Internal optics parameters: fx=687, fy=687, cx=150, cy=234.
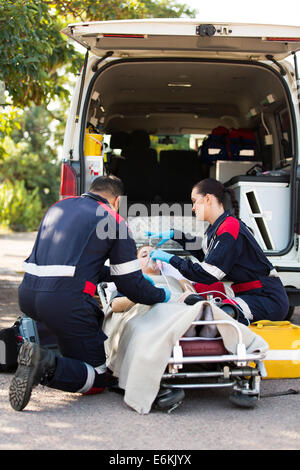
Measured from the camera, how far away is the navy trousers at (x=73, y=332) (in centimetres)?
360

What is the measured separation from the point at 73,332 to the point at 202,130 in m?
5.87

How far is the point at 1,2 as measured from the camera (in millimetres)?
6445

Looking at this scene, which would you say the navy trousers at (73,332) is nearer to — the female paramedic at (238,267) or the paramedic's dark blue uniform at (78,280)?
the paramedic's dark blue uniform at (78,280)

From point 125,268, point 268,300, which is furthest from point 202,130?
point 125,268

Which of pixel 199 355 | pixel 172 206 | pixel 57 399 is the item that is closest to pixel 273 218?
pixel 172 206

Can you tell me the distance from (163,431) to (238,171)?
4.18m

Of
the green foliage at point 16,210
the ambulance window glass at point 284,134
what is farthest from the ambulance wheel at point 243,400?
the green foliage at point 16,210

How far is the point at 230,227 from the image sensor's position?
14.5 feet

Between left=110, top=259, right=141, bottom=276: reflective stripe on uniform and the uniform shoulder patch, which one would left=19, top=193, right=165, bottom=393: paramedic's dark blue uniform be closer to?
left=110, top=259, right=141, bottom=276: reflective stripe on uniform

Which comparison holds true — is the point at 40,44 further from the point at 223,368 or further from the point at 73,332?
the point at 223,368

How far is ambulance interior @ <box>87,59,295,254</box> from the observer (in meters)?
5.35

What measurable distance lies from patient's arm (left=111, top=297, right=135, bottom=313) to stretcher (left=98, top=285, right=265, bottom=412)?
66 cm

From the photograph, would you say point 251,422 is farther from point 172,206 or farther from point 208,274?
point 172,206

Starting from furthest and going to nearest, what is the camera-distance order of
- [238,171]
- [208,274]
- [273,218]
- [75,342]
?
1. [238,171]
2. [273,218]
3. [208,274]
4. [75,342]
